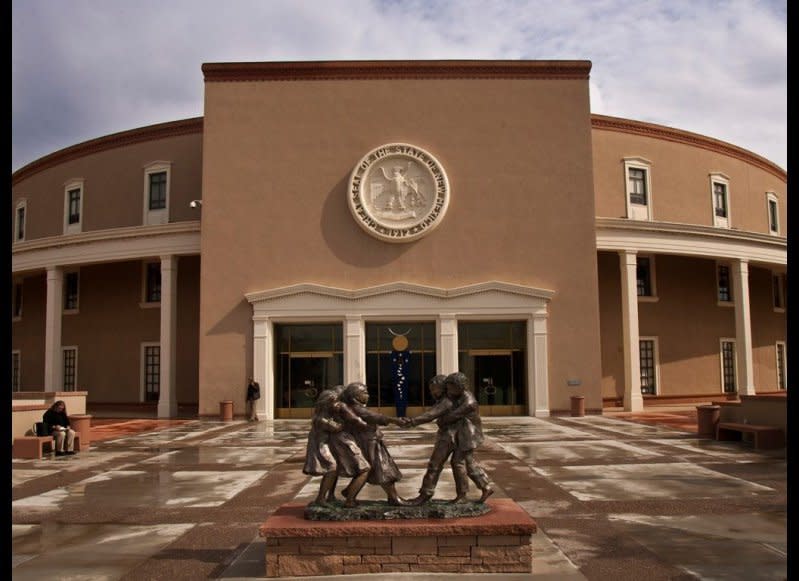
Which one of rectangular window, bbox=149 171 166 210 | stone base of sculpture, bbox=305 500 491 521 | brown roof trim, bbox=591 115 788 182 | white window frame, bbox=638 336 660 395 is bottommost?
stone base of sculpture, bbox=305 500 491 521

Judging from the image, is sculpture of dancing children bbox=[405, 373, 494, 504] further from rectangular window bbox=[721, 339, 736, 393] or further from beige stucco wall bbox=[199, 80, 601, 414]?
rectangular window bbox=[721, 339, 736, 393]

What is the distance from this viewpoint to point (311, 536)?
22.3 feet

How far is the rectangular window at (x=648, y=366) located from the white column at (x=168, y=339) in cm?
1957

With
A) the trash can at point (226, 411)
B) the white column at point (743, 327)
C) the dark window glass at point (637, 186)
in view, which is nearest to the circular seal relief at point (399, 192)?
the trash can at point (226, 411)

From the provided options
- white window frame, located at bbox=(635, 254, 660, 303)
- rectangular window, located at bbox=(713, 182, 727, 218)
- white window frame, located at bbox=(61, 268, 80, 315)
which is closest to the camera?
white window frame, located at bbox=(635, 254, 660, 303)

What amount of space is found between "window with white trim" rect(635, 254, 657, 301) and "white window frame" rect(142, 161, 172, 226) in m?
21.1

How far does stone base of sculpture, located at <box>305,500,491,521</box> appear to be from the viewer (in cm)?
706

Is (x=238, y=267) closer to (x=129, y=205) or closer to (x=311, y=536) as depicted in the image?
(x=129, y=205)

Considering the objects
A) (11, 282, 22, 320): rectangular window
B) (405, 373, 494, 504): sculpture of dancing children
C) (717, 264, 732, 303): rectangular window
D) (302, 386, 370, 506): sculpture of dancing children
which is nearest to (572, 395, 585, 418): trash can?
(717, 264, 732, 303): rectangular window

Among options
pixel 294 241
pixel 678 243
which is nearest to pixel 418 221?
pixel 294 241

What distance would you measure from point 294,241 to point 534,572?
22160 millimetres

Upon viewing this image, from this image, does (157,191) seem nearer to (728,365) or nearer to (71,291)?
(71,291)

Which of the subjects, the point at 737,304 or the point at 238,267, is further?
the point at 737,304

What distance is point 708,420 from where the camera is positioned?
1891cm
